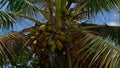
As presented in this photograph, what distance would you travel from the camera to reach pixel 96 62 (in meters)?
7.05

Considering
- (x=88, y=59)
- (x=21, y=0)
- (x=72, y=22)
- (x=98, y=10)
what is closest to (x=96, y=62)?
(x=88, y=59)

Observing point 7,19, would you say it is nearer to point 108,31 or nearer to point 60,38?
point 60,38

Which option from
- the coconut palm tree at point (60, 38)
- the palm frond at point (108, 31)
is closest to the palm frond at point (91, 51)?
the coconut palm tree at point (60, 38)

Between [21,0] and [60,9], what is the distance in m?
1.31

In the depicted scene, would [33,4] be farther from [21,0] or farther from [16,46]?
[16,46]

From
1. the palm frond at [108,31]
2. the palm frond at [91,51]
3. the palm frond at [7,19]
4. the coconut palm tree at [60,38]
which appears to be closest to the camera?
the palm frond at [91,51]

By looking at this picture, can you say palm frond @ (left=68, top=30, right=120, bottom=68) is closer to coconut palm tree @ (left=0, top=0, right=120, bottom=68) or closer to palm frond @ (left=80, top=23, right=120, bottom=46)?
coconut palm tree @ (left=0, top=0, right=120, bottom=68)

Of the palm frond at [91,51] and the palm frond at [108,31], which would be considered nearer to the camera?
the palm frond at [91,51]

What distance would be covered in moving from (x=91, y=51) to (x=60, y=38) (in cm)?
91

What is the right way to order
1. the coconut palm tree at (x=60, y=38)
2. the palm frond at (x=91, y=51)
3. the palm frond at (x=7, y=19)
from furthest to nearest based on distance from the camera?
the palm frond at (x=7, y=19) → the coconut palm tree at (x=60, y=38) → the palm frond at (x=91, y=51)

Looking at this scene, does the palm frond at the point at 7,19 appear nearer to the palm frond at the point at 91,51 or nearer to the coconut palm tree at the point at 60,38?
the coconut palm tree at the point at 60,38

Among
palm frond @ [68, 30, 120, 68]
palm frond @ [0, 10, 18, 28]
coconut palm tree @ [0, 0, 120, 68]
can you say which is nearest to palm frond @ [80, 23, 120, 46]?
coconut palm tree @ [0, 0, 120, 68]

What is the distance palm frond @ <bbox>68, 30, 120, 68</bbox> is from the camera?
6.73 metres

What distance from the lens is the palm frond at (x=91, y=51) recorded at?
6726mm
